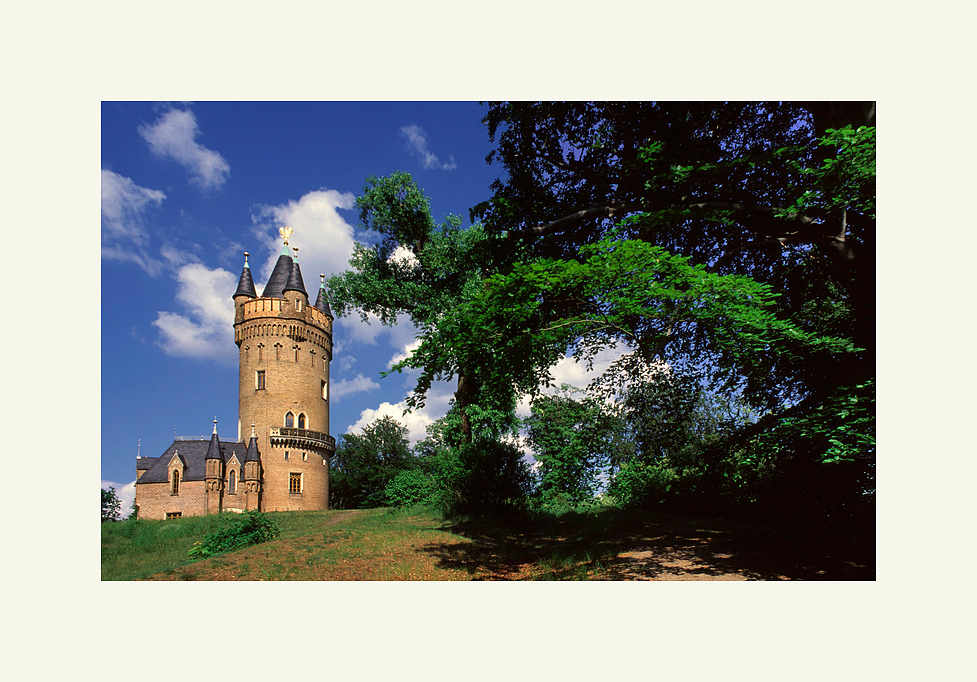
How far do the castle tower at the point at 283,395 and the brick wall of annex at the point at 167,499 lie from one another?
3.33 m

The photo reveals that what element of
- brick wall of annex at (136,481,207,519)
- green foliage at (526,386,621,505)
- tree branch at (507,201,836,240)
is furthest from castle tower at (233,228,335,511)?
tree branch at (507,201,836,240)

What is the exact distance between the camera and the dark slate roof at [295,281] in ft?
97.3

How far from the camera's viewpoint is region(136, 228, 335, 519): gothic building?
87.8 feet

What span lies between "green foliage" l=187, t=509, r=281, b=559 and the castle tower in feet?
57.1

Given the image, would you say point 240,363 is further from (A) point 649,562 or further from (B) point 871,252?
(B) point 871,252

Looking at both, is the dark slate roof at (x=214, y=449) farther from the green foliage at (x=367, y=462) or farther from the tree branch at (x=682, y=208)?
the tree branch at (x=682, y=208)

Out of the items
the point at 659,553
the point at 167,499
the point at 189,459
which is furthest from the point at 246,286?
the point at 659,553

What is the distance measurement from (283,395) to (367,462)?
1713cm

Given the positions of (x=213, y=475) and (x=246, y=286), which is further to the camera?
(x=246, y=286)

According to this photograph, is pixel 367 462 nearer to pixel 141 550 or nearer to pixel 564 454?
pixel 564 454

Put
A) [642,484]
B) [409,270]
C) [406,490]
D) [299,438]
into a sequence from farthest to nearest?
[299,438] → [406,490] → [409,270] → [642,484]

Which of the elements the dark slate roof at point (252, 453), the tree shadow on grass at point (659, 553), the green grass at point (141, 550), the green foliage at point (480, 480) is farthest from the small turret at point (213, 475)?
the tree shadow on grass at point (659, 553)

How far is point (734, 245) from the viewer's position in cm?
867

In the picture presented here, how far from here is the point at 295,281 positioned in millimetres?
29969
